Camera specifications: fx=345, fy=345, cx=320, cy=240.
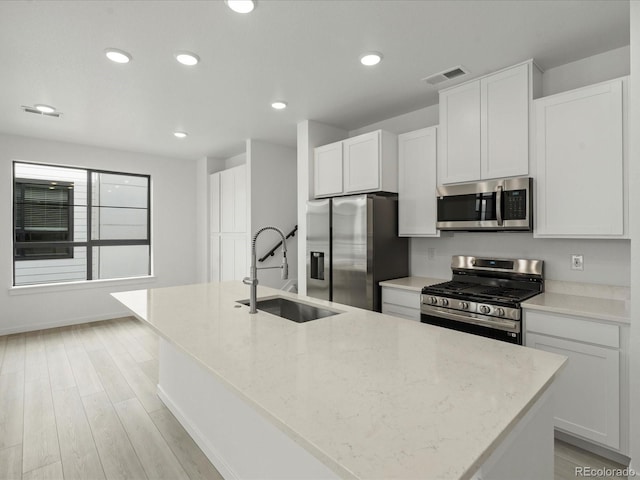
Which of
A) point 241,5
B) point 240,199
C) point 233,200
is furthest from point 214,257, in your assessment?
point 241,5

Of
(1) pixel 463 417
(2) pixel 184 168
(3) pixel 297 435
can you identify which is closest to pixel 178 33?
(3) pixel 297 435

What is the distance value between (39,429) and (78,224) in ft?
11.7

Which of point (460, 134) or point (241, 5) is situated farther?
point (460, 134)

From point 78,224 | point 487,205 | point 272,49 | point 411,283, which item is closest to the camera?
point 272,49

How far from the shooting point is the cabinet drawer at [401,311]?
9.90 ft

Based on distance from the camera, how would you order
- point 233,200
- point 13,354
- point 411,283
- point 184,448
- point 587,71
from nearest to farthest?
1. point 184,448
2. point 587,71
3. point 411,283
4. point 13,354
5. point 233,200

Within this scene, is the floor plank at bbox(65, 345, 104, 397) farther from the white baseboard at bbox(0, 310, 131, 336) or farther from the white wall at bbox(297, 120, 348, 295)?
the white wall at bbox(297, 120, 348, 295)

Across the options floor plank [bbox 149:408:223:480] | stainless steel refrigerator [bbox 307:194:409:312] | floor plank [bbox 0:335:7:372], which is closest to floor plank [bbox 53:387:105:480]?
floor plank [bbox 149:408:223:480]

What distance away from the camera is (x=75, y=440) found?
2.28 meters

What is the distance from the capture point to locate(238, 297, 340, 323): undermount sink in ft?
7.33

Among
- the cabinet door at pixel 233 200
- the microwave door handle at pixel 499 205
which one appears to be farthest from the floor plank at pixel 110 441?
the microwave door handle at pixel 499 205

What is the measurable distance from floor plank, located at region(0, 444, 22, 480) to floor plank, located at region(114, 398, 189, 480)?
57cm

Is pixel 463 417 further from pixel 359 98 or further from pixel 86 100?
pixel 86 100

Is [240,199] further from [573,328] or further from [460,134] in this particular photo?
[573,328]
